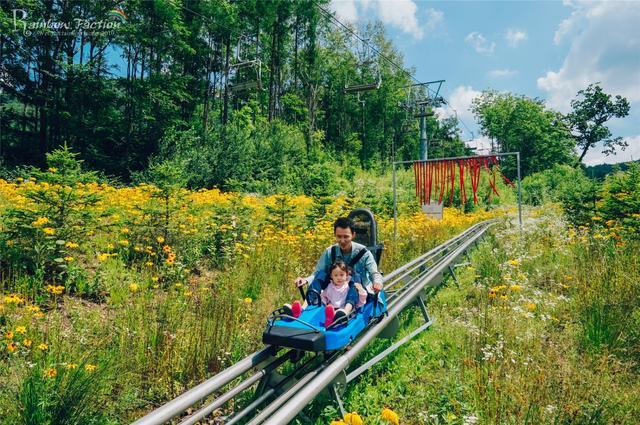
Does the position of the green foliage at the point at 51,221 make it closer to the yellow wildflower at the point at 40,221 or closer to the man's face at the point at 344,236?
the yellow wildflower at the point at 40,221

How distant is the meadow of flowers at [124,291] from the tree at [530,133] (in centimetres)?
5019

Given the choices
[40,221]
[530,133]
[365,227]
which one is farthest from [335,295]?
[530,133]

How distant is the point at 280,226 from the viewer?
8.86 m

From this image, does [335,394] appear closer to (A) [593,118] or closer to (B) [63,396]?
(B) [63,396]

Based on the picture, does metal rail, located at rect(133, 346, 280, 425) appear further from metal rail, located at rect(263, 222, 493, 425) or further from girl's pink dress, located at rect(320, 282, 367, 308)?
girl's pink dress, located at rect(320, 282, 367, 308)

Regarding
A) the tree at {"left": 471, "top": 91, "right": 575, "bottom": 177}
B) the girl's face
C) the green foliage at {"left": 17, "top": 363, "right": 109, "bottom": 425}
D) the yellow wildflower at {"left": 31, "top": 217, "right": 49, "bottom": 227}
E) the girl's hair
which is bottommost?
the green foliage at {"left": 17, "top": 363, "right": 109, "bottom": 425}

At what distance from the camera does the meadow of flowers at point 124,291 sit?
2.90 metres

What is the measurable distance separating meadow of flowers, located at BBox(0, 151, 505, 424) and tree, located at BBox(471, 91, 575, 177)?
50.2 meters

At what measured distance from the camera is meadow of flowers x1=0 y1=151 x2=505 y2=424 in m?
2.90

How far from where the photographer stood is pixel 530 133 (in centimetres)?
5150

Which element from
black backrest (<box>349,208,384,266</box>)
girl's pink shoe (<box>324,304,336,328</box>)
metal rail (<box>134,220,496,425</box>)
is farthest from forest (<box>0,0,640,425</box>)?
black backrest (<box>349,208,384,266</box>)

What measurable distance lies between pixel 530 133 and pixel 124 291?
57090 mm

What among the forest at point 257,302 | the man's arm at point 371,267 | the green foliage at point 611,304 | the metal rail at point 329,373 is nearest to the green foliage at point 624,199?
the forest at point 257,302

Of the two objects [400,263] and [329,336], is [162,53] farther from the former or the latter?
[329,336]
